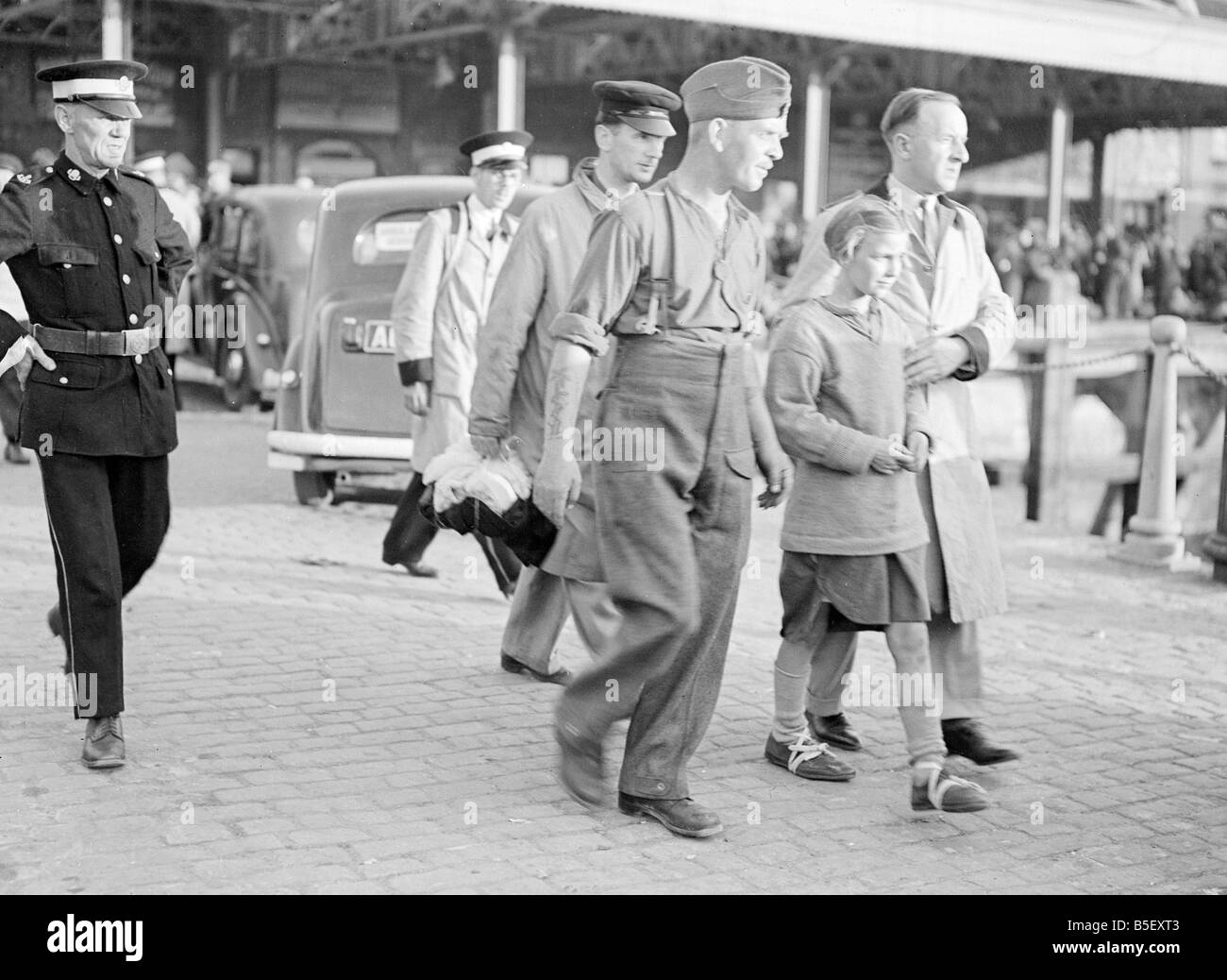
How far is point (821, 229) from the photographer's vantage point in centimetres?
484

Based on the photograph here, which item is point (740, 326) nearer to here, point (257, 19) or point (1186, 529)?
point (1186, 529)

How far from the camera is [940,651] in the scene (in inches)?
196

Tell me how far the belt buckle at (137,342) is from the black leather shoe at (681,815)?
192 cm

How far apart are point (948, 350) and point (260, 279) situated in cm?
969

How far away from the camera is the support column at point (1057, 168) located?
27.0 m

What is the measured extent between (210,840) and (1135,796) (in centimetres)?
257

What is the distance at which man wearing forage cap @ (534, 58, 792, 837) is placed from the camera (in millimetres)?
4312

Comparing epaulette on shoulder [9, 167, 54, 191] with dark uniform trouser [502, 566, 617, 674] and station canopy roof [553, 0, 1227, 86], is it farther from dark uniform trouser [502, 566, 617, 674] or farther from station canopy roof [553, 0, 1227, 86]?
station canopy roof [553, 0, 1227, 86]

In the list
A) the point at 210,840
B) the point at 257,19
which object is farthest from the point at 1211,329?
the point at 210,840

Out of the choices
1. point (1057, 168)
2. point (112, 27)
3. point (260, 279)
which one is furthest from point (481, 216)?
point (1057, 168)

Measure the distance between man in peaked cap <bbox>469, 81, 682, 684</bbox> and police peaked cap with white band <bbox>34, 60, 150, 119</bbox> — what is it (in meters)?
1.22

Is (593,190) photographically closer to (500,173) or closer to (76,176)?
(76,176)

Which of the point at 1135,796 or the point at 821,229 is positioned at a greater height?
the point at 821,229

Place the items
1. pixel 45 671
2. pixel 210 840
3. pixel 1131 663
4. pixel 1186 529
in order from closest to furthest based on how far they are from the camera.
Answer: pixel 210 840 < pixel 45 671 < pixel 1131 663 < pixel 1186 529
